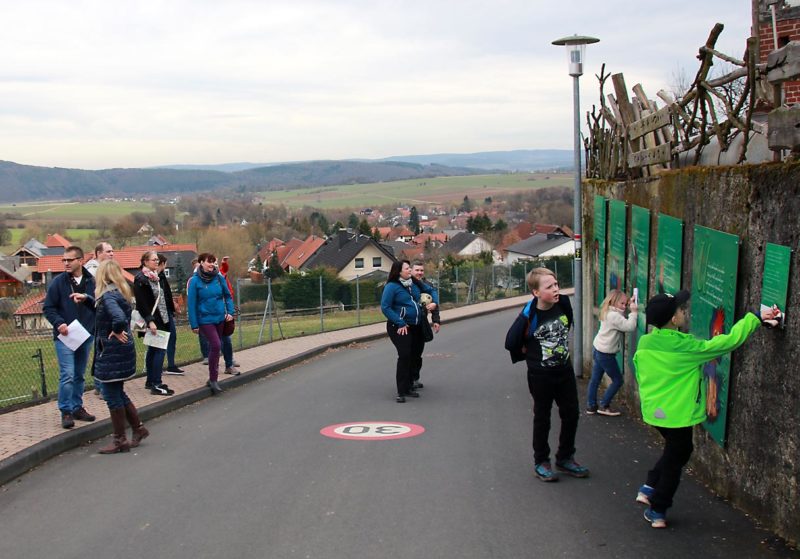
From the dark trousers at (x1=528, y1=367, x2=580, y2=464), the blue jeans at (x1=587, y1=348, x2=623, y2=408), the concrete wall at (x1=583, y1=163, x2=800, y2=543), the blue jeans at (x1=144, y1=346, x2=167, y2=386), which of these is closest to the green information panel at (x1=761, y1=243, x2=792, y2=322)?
the concrete wall at (x1=583, y1=163, x2=800, y2=543)

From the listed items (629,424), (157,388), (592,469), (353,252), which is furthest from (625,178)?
(353,252)

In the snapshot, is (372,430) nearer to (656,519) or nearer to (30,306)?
(656,519)

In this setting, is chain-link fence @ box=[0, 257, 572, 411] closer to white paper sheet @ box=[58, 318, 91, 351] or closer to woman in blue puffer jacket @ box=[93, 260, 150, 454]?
white paper sheet @ box=[58, 318, 91, 351]

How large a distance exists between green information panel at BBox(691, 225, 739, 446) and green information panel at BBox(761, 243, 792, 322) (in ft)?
1.60

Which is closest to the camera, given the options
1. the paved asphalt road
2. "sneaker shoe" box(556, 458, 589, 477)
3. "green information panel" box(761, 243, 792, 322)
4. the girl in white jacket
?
"green information panel" box(761, 243, 792, 322)

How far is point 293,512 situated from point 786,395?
3.35 meters

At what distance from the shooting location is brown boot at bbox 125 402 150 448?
8.25 metres

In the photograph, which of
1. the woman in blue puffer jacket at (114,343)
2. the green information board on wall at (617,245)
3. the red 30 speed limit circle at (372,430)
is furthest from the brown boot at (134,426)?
the green information board on wall at (617,245)

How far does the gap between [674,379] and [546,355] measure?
50.6 inches

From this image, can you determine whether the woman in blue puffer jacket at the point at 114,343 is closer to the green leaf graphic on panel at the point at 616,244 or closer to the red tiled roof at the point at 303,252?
the green leaf graphic on panel at the point at 616,244

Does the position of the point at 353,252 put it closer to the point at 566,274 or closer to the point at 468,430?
the point at 566,274

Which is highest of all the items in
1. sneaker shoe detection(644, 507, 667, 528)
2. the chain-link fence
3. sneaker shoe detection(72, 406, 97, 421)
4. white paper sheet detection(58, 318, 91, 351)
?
white paper sheet detection(58, 318, 91, 351)

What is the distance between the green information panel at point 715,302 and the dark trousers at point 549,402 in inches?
39.9

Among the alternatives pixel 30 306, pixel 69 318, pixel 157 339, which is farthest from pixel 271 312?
pixel 69 318
